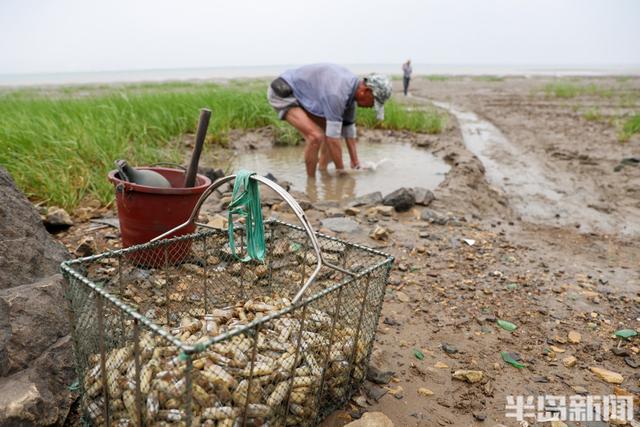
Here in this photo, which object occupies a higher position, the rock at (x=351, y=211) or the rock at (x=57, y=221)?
the rock at (x=57, y=221)

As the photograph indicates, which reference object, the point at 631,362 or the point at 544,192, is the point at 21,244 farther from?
the point at 544,192

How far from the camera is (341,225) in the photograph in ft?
10.7

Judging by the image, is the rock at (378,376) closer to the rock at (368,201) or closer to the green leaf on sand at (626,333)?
the green leaf on sand at (626,333)

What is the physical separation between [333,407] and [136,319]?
808mm

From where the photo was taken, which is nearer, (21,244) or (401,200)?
(21,244)

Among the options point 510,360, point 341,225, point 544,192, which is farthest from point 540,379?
point 544,192

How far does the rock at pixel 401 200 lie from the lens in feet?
12.1

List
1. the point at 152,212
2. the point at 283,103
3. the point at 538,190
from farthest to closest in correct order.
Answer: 1. the point at 538,190
2. the point at 283,103
3. the point at 152,212

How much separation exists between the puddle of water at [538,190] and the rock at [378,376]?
2767 mm

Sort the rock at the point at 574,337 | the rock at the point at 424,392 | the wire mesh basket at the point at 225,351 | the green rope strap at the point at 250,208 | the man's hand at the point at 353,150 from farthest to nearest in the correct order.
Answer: the man's hand at the point at 353,150 → the rock at the point at 574,337 → the rock at the point at 424,392 → the green rope strap at the point at 250,208 → the wire mesh basket at the point at 225,351

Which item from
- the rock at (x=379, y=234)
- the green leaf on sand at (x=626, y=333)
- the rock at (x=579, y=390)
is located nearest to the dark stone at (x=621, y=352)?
the green leaf on sand at (x=626, y=333)

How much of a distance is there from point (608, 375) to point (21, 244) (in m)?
2.48

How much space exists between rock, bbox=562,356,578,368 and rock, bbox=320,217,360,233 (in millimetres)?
1554

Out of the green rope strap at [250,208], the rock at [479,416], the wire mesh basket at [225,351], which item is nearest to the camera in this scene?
the wire mesh basket at [225,351]
